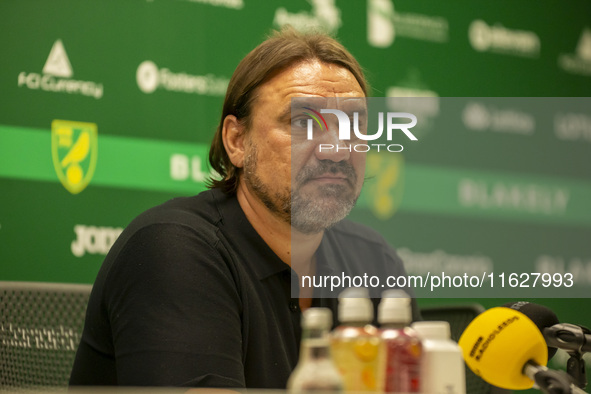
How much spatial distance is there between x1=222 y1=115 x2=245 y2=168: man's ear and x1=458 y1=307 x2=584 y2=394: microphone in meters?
1.06

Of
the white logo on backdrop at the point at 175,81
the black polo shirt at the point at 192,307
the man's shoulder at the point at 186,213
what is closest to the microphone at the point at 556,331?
the black polo shirt at the point at 192,307

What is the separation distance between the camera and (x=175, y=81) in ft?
9.22

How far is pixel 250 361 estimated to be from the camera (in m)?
1.68

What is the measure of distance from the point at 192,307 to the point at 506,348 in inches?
24.6

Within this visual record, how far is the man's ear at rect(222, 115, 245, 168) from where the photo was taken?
7.16 feet

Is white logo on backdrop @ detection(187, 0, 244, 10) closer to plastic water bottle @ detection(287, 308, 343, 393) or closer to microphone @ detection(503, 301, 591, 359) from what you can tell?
microphone @ detection(503, 301, 591, 359)

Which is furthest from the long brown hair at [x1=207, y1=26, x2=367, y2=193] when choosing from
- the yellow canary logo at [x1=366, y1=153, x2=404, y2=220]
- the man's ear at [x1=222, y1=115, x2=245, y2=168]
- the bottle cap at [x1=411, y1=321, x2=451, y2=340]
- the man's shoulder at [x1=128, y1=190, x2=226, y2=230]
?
the bottle cap at [x1=411, y1=321, x2=451, y2=340]

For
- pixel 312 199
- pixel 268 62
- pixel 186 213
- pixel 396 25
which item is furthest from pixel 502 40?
pixel 186 213

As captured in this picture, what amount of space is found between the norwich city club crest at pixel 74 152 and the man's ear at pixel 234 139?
2.13 feet

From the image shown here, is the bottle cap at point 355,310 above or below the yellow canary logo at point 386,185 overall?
below

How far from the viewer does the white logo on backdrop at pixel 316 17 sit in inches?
119

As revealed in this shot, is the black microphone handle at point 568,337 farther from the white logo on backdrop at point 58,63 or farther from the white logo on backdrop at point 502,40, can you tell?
the white logo on backdrop at point 502,40

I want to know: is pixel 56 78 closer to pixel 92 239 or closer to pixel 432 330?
pixel 92 239

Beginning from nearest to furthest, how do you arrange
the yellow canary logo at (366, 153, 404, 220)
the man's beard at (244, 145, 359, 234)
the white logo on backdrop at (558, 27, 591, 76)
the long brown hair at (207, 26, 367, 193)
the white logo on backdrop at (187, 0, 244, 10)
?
the man's beard at (244, 145, 359, 234)
the long brown hair at (207, 26, 367, 193)
the white logo on backdrop at (187, 0, 244, 10)
the yellow canary logo at (366, 153, 404, 220)
the white logo on backdrop at (558, 27, 591, 76)
